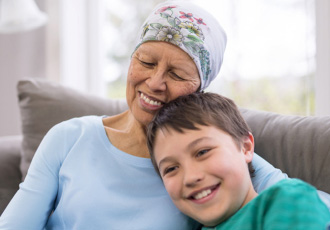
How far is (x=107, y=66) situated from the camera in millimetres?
3260

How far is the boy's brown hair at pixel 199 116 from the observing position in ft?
3.71

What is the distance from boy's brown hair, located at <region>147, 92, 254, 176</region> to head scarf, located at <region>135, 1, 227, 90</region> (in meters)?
0.10

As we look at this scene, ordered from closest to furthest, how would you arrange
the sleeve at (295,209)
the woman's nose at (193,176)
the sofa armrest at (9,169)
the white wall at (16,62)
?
the sleeve at (295,209)
the woman's nose at (193,176)
the sofa armrest at (9,169)
the white wall at (16,62)

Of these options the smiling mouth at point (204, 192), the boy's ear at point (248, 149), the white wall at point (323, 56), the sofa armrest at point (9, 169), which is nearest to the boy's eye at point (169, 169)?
the smiling mouth at point (204, 192)

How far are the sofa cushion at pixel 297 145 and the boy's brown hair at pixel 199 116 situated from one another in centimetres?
17

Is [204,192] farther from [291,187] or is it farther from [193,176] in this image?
[291,187]

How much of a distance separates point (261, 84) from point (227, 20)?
1.51ft

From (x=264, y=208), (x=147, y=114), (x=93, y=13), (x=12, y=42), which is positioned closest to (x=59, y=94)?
(x=147, y=114)

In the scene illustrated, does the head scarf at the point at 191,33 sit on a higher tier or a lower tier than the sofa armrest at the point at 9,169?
higher

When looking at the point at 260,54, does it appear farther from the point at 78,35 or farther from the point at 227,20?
the point at 78,35

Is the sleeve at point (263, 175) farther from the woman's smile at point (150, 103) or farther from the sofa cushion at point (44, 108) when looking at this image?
the sofa cushion at point (44, 108)

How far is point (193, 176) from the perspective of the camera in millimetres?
1034

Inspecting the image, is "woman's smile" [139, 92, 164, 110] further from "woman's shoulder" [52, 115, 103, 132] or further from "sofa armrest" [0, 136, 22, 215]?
"sofa armrest" [0, 136, 22, 215]

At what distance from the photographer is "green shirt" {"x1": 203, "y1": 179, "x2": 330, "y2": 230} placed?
852 millimetres
